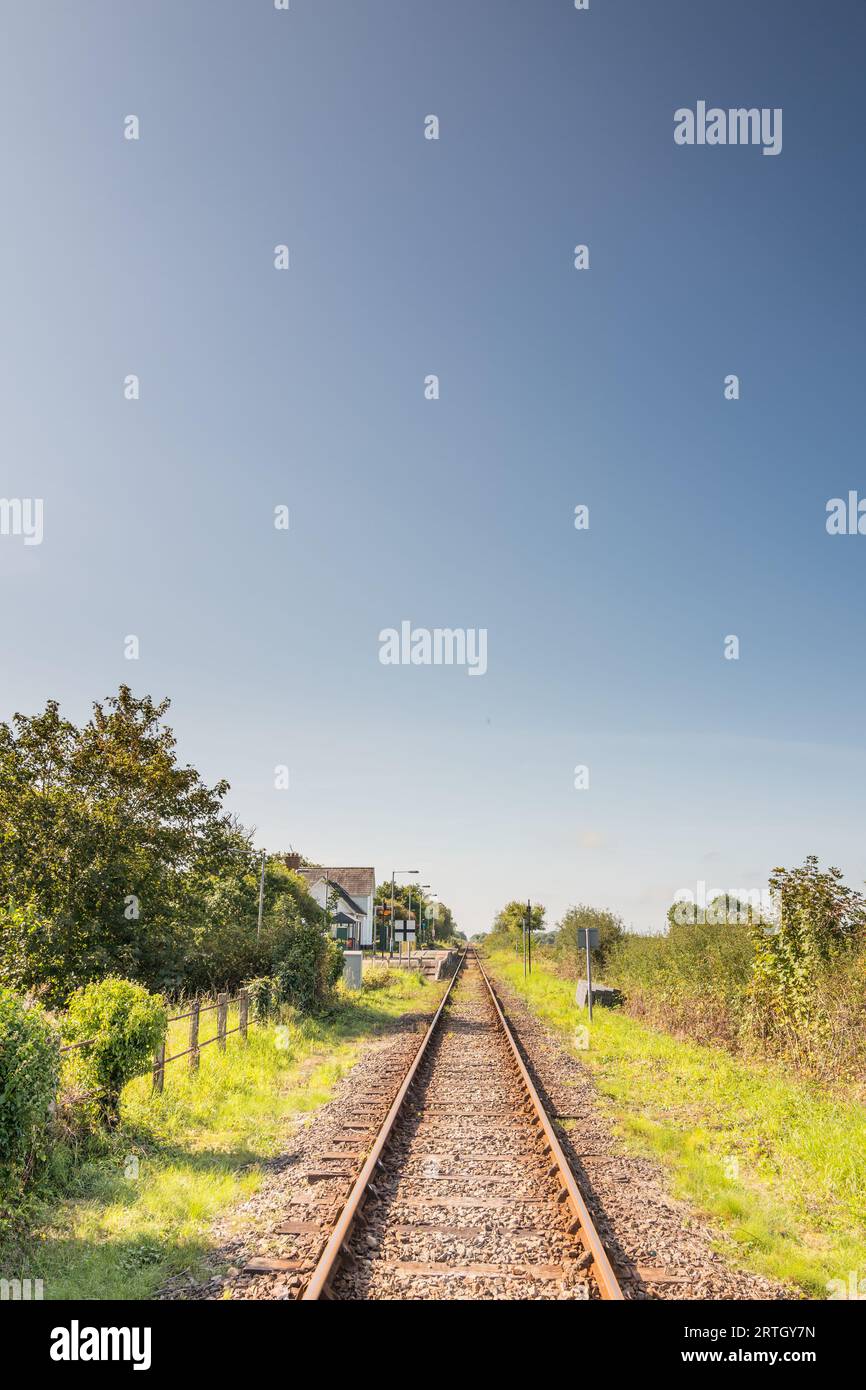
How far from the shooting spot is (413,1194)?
23.4 feet

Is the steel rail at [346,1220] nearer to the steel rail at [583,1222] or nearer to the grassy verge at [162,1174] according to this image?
the grassy verge at [162,1174]

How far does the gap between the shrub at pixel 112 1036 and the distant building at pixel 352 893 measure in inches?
2239

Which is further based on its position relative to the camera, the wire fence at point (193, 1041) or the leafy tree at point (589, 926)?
the leafy tree at point (589, 926)

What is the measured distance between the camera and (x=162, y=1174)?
785cm

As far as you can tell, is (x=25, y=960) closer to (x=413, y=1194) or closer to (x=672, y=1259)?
(x=413, y=1194)

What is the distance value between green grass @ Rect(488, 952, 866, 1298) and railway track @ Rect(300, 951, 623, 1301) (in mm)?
1314

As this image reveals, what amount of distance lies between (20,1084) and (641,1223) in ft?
17.0

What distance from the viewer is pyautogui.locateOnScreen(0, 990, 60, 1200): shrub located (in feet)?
19.8

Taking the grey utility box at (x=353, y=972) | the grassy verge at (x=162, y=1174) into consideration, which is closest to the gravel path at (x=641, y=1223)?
the grassy verge at (x=162, y=1174)

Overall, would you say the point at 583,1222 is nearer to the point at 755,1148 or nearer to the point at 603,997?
the point at 755,1148

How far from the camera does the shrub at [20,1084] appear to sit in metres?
6.04
